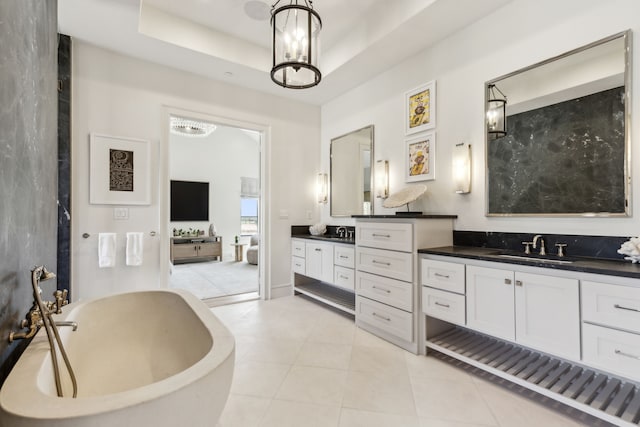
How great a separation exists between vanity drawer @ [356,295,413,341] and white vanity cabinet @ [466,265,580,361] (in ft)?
1.73

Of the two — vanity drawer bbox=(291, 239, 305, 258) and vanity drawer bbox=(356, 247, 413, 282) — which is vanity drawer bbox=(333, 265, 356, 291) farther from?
vanity drawer bbox=(291, 239, 305, 258)

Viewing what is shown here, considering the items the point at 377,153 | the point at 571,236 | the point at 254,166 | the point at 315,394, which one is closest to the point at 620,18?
the point at 571,236

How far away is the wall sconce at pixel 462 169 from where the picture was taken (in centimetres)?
250

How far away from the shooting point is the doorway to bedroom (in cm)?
610

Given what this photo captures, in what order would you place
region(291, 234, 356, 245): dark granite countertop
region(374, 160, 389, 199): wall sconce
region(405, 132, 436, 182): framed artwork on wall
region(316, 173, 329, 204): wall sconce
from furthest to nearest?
region(316, 173, 329, 204): wall sconce
region(374, 160, 389, 199): wall sconce
region(291, 234, 356, 245): dark granite countertop
region(405, 132, 436, 182): framed artwork on wall

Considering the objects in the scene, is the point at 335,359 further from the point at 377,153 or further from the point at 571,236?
the point at 377,153

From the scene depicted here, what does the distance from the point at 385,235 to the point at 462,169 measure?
86cm

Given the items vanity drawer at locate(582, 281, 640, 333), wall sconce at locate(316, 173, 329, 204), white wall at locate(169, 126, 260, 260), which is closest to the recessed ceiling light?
wall sconce at locate(316, 173, 329, 204)

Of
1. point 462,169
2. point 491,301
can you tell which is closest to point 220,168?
point 462,169

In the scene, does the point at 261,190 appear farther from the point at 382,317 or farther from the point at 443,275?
the point at 443,275

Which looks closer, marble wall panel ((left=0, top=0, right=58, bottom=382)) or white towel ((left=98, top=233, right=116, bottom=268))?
marble wall panel ((left=0, top=0, right=58, bottom=382))

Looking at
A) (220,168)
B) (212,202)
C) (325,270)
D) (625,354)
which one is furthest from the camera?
(220,168)

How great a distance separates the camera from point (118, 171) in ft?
9.71

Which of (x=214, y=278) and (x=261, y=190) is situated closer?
(x=261, y=190)
